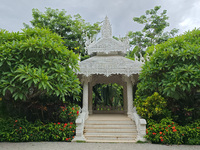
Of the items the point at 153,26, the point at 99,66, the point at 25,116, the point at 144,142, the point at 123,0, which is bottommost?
the point at 144,142

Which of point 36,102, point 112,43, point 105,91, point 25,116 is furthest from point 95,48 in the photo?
point 25,116

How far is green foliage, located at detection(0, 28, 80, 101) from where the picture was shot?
4.72m

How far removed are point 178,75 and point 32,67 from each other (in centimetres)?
469

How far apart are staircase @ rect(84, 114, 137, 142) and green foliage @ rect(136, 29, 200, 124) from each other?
140 cm

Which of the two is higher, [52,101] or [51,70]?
[51,70]

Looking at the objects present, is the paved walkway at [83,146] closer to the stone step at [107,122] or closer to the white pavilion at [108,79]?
the white pavilion at [108,79]

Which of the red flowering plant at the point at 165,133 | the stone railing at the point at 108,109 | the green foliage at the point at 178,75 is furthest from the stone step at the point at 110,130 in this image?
the stone railing at the point at 108,109

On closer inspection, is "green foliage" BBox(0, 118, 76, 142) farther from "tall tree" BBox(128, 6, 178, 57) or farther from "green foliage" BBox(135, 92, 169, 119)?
"tall tree" BBox(128, 6, 178, 57)

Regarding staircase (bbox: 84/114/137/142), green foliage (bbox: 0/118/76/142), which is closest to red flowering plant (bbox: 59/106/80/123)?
green foliage (bbox: 0/118/76/142)

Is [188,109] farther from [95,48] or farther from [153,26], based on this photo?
[153,26]

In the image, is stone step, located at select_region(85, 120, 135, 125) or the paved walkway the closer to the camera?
the paved walkway

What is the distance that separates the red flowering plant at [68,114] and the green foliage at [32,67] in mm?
1116

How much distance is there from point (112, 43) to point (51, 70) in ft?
14.0

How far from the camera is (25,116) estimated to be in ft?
20.3
